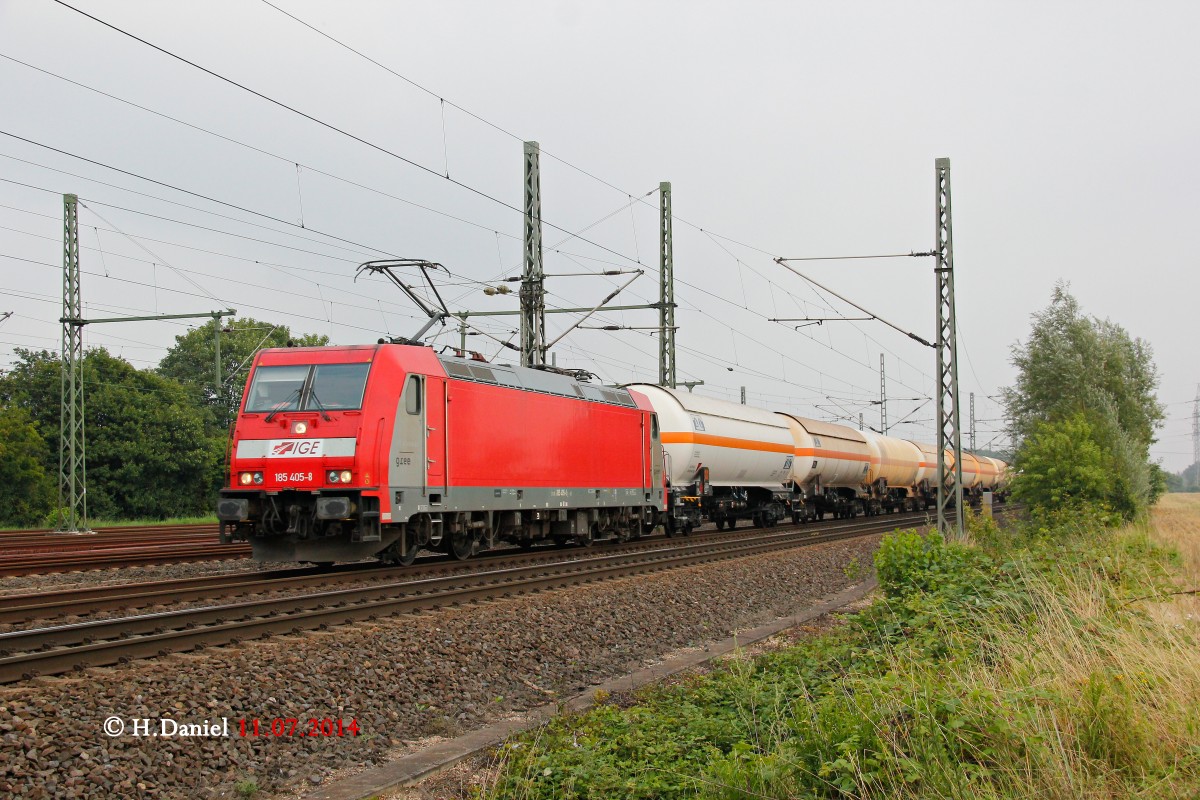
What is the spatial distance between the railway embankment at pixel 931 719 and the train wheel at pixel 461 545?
8.78 meters

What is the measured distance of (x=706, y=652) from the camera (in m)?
10.6

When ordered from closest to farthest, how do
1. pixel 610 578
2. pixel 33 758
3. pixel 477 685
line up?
1. pixel 33 758
2. pixel 477 685
3. pixel 610 578

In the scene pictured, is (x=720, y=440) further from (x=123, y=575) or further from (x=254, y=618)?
(x=254, y=618)

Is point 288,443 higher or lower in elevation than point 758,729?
higher

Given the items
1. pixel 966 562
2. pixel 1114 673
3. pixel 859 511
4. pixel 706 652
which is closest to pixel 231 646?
pixel 706 652

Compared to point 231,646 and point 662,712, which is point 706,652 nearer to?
point 662,712

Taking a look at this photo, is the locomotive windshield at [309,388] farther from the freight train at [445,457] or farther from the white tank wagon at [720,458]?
the white tank wagon at [720,458]

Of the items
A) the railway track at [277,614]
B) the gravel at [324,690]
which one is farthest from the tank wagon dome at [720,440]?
the gravel at [324,690]

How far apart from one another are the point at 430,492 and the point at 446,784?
9.64 m

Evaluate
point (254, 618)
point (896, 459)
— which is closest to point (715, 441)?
point (254, 618)

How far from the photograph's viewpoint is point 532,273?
81.2ft

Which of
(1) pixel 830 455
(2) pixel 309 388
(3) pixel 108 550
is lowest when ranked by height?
(3) pixel 108 550

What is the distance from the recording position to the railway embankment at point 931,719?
5.07m

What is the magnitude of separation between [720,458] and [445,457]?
43.3 ft
